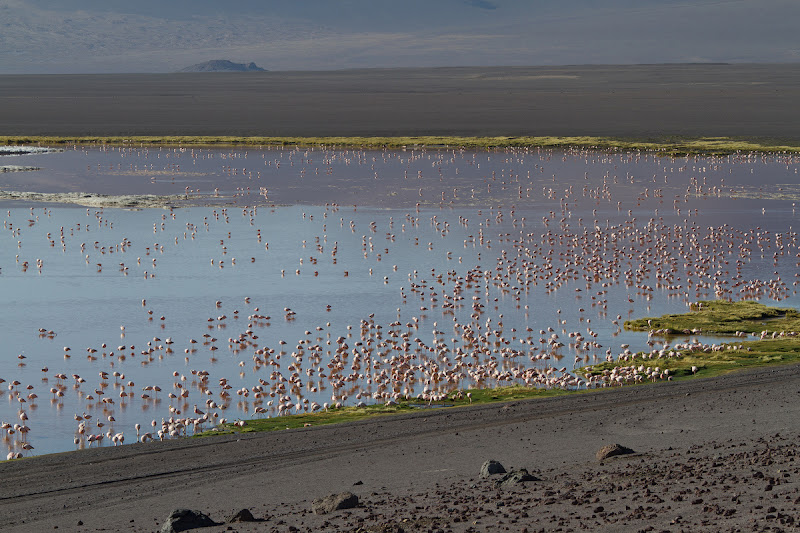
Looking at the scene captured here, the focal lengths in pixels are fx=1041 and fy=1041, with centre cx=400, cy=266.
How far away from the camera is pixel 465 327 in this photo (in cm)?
3073

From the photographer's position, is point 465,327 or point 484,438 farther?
point 465,327

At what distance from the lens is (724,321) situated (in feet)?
105

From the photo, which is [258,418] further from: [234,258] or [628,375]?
[234,258]

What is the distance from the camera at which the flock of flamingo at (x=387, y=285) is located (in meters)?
25.4

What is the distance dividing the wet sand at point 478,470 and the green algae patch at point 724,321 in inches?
264

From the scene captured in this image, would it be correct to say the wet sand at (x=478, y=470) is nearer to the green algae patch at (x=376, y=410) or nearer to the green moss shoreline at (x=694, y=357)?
the green algae patch at (x=376, y=410)

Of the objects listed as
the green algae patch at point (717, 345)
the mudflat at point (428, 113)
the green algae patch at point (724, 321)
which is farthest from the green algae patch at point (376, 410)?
the mudflat at point (428, 113)

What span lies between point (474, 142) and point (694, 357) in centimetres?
7059

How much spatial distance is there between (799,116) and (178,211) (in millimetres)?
87570

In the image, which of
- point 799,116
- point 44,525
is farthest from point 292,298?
point 799,116

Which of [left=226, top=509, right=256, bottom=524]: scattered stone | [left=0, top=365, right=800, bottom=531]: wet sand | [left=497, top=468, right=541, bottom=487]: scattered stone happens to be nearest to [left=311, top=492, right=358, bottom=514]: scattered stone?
[left=0, top=365, right=800, bottom=531]: wet sand

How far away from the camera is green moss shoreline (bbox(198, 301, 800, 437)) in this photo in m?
22.9

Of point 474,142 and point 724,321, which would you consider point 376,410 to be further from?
point 474,142

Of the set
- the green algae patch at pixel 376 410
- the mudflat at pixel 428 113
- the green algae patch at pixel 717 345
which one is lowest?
the green algae patch at pixel 376 410
